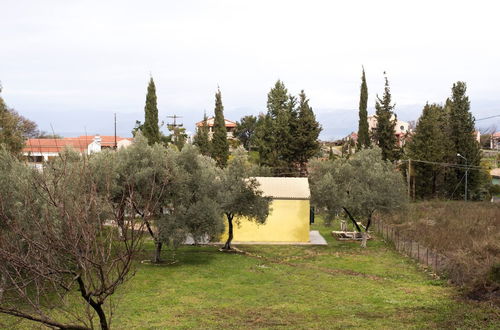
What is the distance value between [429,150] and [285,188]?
88.5 ft

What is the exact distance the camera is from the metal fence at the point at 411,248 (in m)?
26.0

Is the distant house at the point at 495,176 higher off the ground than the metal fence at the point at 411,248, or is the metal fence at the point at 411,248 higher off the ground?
the distant house at the point at 495,176

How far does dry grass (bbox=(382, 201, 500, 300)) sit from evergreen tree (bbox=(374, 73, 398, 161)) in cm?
1221

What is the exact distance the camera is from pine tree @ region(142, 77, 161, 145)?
2350 inches

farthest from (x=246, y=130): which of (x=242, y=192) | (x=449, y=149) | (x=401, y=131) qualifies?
(x=242, y=192)

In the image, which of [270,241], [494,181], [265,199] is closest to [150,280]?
[265,199]

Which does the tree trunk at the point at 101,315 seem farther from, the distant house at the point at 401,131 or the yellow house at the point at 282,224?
the distant house at the point at 401,131

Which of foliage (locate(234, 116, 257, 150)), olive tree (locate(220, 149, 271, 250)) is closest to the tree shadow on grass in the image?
olive tree (locate(220, 149, 271, 250))

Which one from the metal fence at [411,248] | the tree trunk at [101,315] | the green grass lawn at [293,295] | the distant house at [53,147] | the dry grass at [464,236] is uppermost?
the distant house at [53,147]

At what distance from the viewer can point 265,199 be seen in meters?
31.6

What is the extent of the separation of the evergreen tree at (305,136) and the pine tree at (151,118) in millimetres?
17806

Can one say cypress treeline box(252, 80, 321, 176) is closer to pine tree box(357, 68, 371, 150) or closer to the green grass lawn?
pine tree box(357, 68, 371, 150)

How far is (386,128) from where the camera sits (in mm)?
62625

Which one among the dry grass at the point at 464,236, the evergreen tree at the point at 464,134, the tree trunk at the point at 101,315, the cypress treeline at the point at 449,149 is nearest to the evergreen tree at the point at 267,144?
the cypress treeline at the point at 449,149
